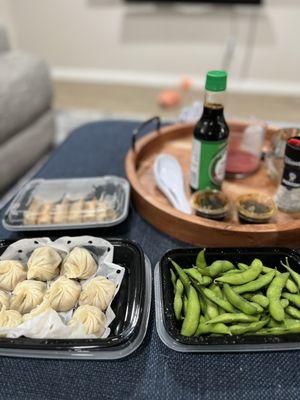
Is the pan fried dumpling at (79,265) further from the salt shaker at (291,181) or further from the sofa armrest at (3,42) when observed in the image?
the sofa armrest at (3,42)

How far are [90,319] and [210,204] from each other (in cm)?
39

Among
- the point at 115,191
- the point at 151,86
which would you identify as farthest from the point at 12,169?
the point at 151,86

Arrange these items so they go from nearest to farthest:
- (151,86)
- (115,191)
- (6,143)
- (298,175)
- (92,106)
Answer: (298,175) → (115,191) → (6,143) → (92,106) → (151,86)

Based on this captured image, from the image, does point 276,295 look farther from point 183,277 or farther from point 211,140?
point 211,140

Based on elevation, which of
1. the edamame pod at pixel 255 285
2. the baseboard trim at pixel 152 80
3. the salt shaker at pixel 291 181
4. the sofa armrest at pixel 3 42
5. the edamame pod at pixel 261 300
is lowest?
the baseboard trim at pixel 152 80

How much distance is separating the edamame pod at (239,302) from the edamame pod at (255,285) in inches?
0.7

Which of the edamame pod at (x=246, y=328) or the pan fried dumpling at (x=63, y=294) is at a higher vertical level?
the pan fried dumpling at (x=63, y=294)

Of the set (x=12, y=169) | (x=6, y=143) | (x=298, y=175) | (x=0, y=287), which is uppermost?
(x=298, y=175)

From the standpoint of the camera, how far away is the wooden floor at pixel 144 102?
2.55 m

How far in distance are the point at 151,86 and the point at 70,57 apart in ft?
2.43

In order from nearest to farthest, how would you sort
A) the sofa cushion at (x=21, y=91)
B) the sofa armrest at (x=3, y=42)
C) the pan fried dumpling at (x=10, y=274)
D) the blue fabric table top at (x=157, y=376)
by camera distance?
the blue fabric table top at (x=157, y=376)
the pan fried dumpling at (x=10, y=274)
the sofa cushion at (x=21, y=91)
the sofa armrest at (x=3, y=42)

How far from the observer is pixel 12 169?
167cm

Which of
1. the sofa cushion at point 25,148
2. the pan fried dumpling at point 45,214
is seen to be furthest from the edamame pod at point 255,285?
the sofa cushion at point 25,148

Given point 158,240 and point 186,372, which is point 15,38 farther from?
point 186,372
